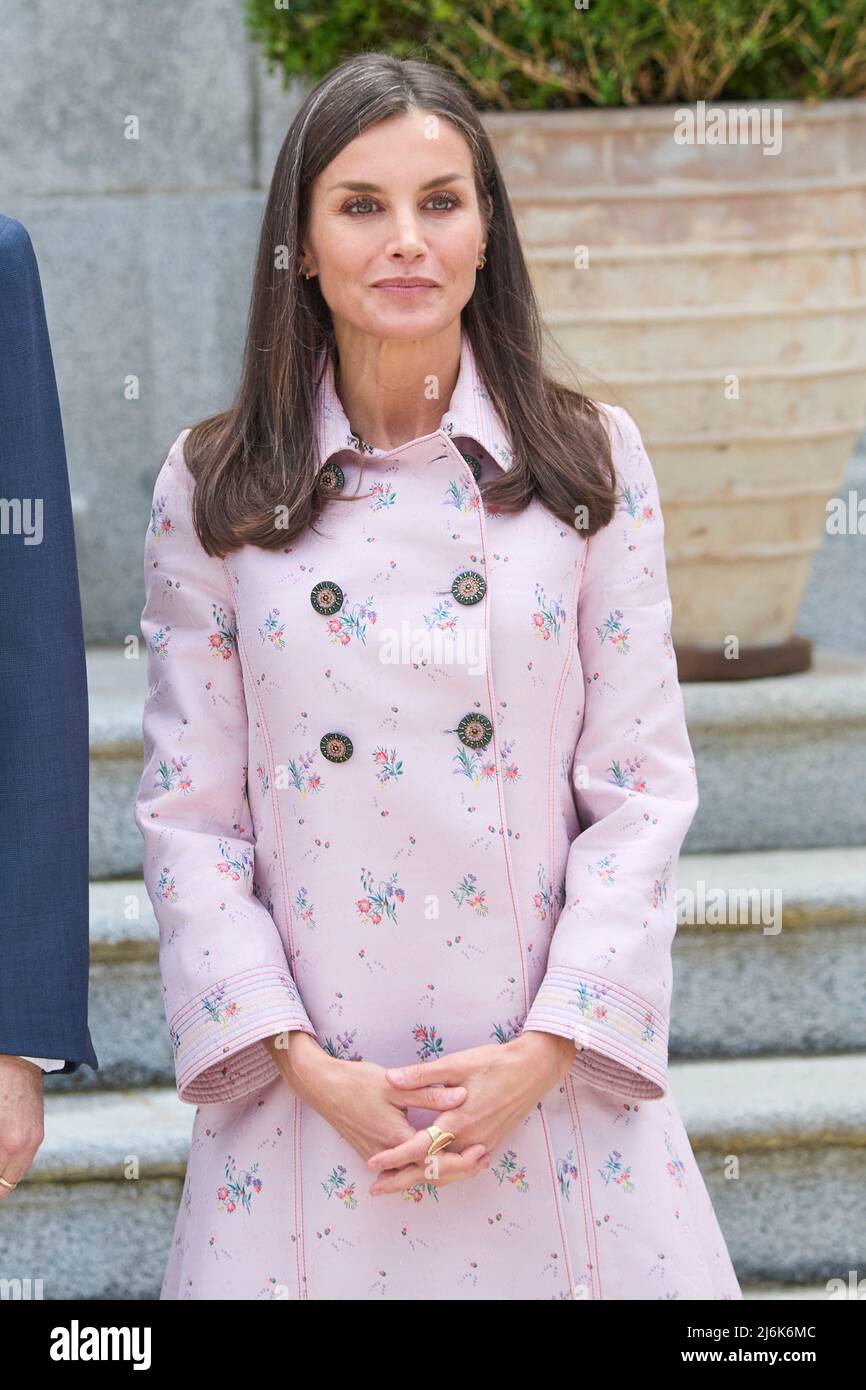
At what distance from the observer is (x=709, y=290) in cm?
301

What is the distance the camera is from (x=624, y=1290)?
67.3 inches

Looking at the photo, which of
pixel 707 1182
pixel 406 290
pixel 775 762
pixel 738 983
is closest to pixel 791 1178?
pixel 707 1182

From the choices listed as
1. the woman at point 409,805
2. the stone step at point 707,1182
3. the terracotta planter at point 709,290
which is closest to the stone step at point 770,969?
the stone step at point 707,1182

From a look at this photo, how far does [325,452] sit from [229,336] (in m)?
2.15

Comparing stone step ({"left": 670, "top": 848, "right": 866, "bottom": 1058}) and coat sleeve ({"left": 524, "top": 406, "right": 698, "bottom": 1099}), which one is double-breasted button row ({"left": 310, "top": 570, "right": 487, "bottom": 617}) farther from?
stone step ({"left": 670, "top": 848, "right": 866, "bottom": 1058})

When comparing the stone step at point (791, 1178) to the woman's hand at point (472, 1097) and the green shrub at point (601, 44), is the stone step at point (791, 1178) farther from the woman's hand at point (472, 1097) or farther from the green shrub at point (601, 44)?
the green shrub at point (601, 44)

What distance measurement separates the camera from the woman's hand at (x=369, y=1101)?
161 centimetres

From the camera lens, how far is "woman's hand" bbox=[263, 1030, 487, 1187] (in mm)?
1614

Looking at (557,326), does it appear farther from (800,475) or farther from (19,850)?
(19,850)

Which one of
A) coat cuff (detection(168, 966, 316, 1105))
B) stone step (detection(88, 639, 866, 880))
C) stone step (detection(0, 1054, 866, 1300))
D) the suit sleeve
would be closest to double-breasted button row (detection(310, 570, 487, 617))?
coat cuff (detection(168, 966, 316, 1105))

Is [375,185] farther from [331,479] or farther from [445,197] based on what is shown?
[331,479]

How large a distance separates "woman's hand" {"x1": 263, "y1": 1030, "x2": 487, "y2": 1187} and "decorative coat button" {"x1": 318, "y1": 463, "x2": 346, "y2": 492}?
0.54 metres
